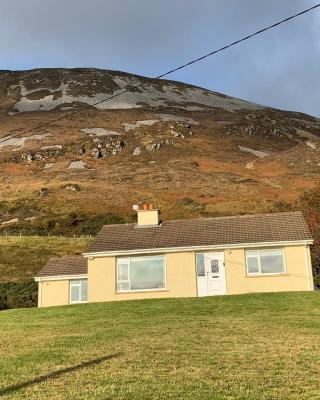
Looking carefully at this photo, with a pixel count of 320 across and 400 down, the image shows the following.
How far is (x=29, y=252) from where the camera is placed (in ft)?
157

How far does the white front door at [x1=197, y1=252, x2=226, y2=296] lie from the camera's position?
25.3m

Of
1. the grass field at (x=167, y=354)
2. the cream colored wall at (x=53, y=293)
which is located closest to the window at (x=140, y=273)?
the grass field at (x=167, y=354)

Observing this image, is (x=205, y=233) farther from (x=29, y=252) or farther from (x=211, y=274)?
(x=29, y=252)

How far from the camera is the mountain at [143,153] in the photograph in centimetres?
6700

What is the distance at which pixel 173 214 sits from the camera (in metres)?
62.0

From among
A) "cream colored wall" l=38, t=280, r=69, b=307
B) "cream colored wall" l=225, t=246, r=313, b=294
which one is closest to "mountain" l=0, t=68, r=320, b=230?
"cream colored wall" l=38, t=280, r=69, b=307

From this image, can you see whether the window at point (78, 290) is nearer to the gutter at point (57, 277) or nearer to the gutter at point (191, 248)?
the gutter at point (57, 277)

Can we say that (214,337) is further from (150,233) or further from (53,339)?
(150,233)

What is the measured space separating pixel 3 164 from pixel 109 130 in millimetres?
23157

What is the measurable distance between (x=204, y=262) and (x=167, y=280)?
2213 mm

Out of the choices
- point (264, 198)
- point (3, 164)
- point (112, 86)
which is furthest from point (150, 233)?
point (112, 86)

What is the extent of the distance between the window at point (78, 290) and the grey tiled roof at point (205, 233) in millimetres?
4403

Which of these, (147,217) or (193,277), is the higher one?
(147,217)

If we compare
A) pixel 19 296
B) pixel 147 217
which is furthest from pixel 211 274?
pixel 19 296
